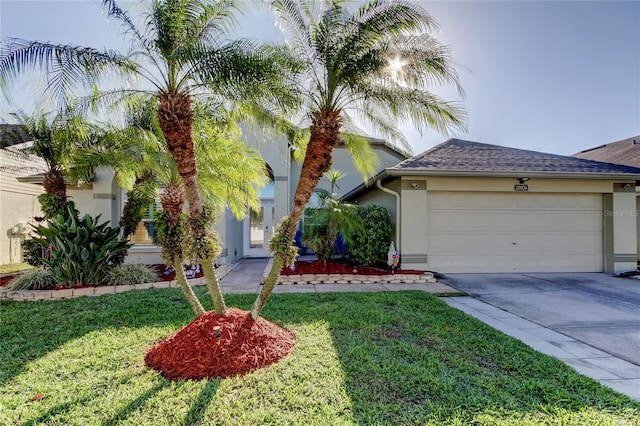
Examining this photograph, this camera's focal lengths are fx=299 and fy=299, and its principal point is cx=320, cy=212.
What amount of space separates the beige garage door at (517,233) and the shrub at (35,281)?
10.6m

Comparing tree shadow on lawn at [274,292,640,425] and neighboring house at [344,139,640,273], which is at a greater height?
neighboring house at [344,139,640,273]

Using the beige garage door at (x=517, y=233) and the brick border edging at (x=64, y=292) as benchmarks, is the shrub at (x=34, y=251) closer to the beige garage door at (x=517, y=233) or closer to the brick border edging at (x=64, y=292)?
the brick border edging at (x=64, y=292)

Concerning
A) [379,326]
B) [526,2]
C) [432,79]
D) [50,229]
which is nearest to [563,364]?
[379,326]

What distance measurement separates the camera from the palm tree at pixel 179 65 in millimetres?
3916

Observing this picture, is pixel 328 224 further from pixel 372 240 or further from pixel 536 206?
pixel 536 206

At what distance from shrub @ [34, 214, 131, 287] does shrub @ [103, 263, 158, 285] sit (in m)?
0.27

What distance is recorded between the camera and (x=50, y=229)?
7.22 m

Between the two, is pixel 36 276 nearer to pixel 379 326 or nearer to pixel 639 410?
pixel 379 326

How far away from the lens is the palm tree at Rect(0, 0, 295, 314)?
3916 millimetres

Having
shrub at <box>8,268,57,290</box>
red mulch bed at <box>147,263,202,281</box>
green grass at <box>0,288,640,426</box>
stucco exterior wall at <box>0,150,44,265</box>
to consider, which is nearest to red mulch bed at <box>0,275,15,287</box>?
shrub at <box>8,268,57,290</box>

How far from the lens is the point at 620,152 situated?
14.9 metres

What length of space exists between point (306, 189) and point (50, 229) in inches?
275

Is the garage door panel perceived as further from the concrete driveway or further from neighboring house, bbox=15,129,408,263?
neighboring house, bbox=15,129,408,263

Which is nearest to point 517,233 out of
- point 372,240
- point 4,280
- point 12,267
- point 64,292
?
point 372,240
